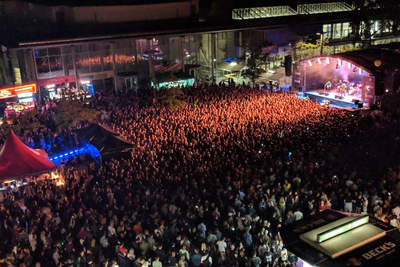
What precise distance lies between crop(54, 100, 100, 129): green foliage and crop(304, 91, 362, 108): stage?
13746 millimetres

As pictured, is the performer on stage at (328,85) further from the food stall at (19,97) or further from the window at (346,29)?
the food stall at (19,97)

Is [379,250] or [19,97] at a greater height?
[379,250]

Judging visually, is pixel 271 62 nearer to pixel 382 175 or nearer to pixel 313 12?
pixel 313 12

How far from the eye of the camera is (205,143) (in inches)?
607

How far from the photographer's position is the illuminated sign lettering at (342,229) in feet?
18.6

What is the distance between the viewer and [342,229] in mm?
5852

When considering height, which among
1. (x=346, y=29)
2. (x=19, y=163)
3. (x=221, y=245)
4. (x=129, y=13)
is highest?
(x=129, y=13)

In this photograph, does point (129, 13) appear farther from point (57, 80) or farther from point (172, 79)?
point (57, 80)

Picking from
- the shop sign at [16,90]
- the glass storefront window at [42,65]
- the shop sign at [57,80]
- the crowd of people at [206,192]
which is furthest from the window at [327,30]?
the shop sign at [16,90]

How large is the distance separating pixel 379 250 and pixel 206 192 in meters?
6.80

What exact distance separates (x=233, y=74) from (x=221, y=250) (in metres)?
23.3

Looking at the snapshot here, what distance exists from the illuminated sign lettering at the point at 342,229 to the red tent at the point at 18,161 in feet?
34.3

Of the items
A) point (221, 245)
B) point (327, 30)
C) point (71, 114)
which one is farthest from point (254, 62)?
point (221, 245)

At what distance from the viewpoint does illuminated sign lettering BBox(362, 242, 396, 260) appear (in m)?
5.43
